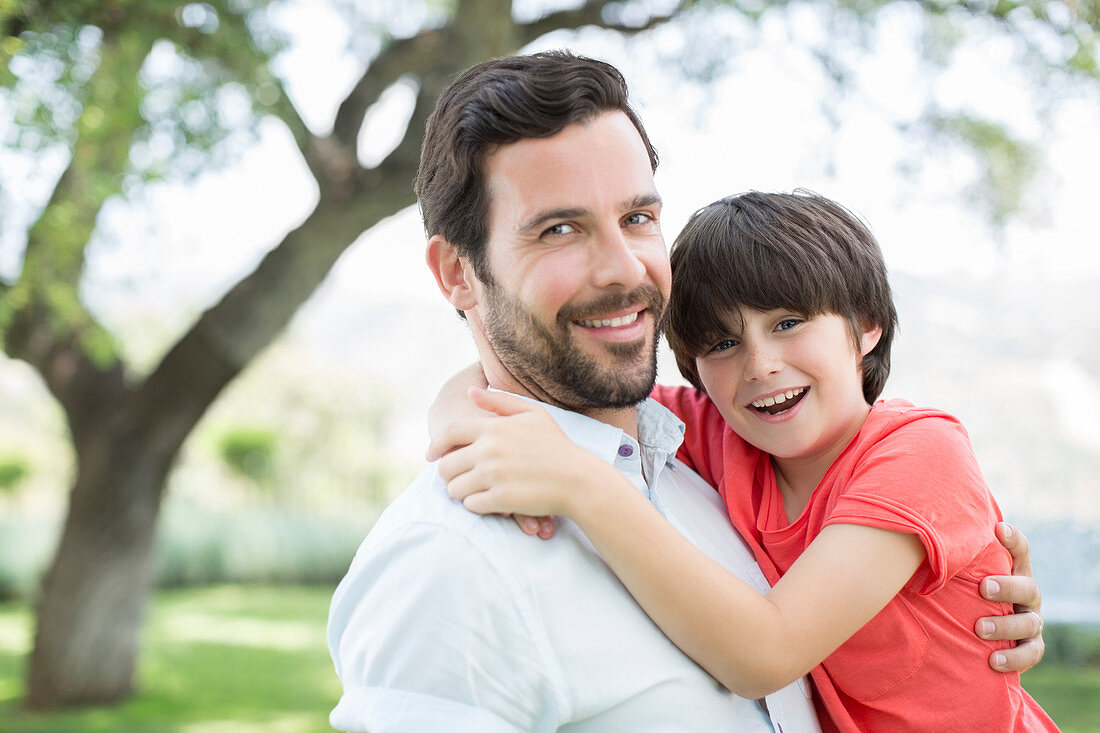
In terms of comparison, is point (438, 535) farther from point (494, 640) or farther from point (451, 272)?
point (451, 272)

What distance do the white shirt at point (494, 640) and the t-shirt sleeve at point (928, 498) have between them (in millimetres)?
352

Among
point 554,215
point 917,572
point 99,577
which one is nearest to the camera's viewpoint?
point 554,215

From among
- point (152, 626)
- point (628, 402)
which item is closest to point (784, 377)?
point (628, 402)

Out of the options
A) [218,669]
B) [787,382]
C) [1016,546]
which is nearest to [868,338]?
[787,382]

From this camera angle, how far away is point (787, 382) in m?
1.65

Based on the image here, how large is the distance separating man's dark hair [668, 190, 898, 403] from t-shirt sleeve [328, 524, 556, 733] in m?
0.72

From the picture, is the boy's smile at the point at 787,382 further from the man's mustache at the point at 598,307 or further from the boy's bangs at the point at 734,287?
the man's mustache at the point at 598,307

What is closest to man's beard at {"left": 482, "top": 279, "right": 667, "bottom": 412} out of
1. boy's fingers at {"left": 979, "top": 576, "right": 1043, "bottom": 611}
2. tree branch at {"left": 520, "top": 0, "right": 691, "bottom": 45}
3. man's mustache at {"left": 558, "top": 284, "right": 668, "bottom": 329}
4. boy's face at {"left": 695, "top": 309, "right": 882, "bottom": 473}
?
man's mustache at {"left": 558, "top": 284, "right": 668, "bottom": 329}

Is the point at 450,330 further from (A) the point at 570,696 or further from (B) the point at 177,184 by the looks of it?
(A) the point at 570,696

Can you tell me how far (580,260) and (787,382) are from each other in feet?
1.55

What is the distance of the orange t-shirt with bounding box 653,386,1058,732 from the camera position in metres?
1.45

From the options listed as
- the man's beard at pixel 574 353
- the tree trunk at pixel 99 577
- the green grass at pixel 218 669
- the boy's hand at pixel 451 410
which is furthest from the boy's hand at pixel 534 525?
the green grass at pixel 218 669

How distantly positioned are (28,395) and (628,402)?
1504cm

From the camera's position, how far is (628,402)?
150 cm
